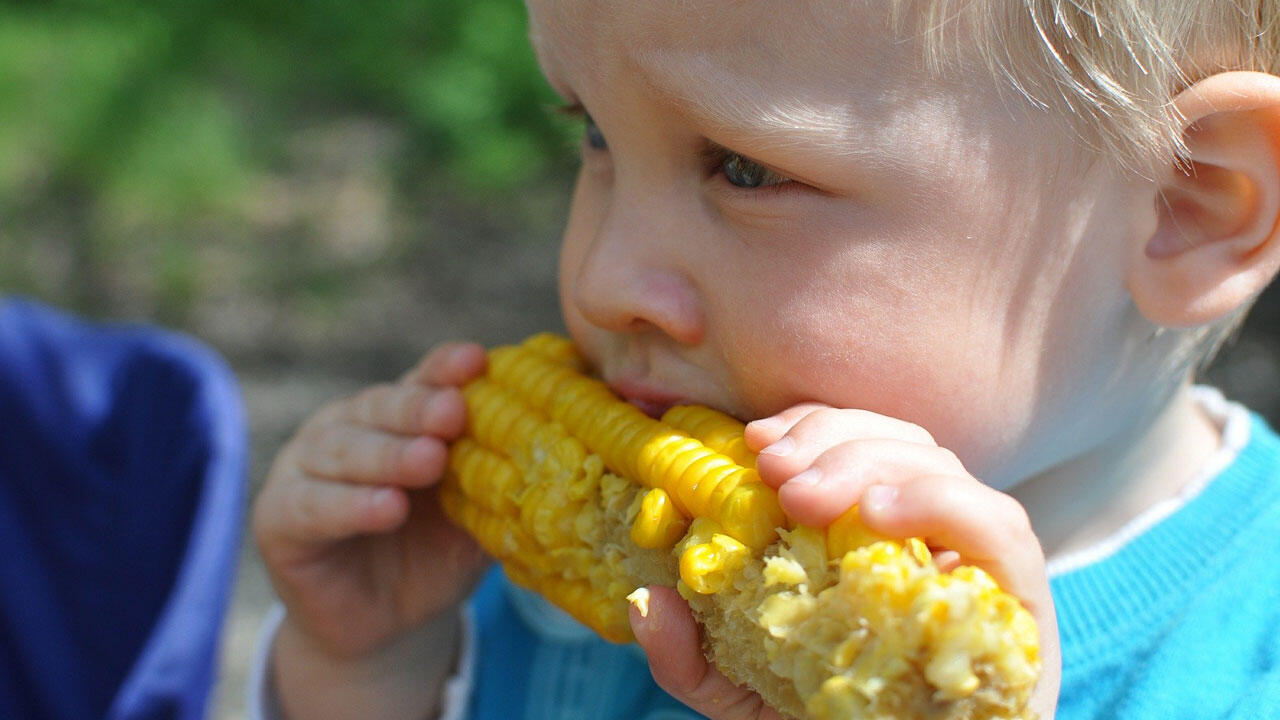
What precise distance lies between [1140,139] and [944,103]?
8.9 inches

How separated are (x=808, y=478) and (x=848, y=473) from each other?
0.03 m

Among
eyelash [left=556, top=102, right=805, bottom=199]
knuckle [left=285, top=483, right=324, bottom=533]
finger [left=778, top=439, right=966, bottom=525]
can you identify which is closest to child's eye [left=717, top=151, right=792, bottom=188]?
eyelash [left=556, top=102, right=805, bottom=199]

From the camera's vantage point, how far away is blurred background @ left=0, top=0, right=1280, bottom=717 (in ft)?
15.7

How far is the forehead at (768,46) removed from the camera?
3.72 ft

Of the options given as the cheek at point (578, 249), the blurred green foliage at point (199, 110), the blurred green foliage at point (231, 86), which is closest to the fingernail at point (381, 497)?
the cheek at point (578, 249)

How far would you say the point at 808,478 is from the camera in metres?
1.03

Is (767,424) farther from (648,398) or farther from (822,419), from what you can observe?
(648,398)

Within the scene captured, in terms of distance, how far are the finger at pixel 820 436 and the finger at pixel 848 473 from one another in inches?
0.7

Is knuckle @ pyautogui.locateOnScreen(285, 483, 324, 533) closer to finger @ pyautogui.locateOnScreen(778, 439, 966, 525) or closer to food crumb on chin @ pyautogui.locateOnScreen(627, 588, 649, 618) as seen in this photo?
food crumb on chin @ pyautogui.locateOnScreen(627, 588, 649, 618)

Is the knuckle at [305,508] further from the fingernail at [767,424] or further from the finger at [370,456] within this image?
the fingernail at [767,424]

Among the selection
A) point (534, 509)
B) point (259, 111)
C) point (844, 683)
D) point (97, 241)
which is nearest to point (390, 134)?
point (259, 111)

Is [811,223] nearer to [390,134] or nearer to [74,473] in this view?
[74,473]

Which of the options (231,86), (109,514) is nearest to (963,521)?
(109,514)

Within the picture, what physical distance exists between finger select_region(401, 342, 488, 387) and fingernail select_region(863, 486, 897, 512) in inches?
30.6
